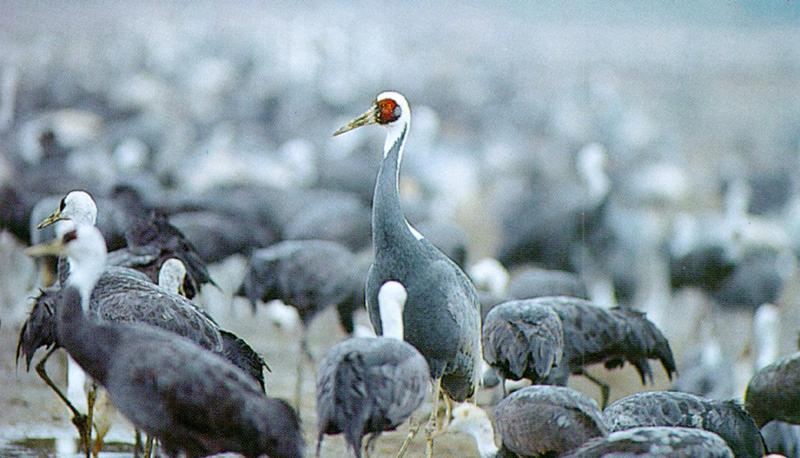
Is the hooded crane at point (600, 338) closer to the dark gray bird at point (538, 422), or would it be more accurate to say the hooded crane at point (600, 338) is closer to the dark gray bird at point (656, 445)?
the dark gray bird at point (538, 422)

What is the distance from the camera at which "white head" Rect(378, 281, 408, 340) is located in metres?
5.29

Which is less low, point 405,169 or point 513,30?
point 513,30

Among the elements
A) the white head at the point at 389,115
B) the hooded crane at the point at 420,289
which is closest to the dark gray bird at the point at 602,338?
the hooded crane at the point at 420,289

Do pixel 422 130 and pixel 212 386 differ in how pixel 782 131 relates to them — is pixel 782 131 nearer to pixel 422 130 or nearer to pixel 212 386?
pixel 422 130

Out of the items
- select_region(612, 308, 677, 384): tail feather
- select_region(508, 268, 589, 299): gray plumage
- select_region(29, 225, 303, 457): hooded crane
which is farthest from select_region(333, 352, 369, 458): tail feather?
select_region(508, 268, 589, 299): gray plumage

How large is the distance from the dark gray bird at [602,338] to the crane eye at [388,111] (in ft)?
4.18

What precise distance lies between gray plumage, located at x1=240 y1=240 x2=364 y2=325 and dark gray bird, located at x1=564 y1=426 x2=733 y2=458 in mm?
3058

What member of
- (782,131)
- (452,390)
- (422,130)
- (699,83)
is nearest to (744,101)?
(699,83)

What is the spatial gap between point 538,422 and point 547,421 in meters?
0.04

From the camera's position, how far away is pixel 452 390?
6.14m

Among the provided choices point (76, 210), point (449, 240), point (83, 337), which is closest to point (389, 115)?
point (76, 210)

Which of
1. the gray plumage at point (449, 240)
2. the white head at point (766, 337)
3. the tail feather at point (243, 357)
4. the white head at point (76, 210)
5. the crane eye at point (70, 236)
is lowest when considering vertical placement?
the white head at point (766, 337)

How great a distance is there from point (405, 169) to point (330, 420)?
32.5ft

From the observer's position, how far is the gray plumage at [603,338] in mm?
6859
